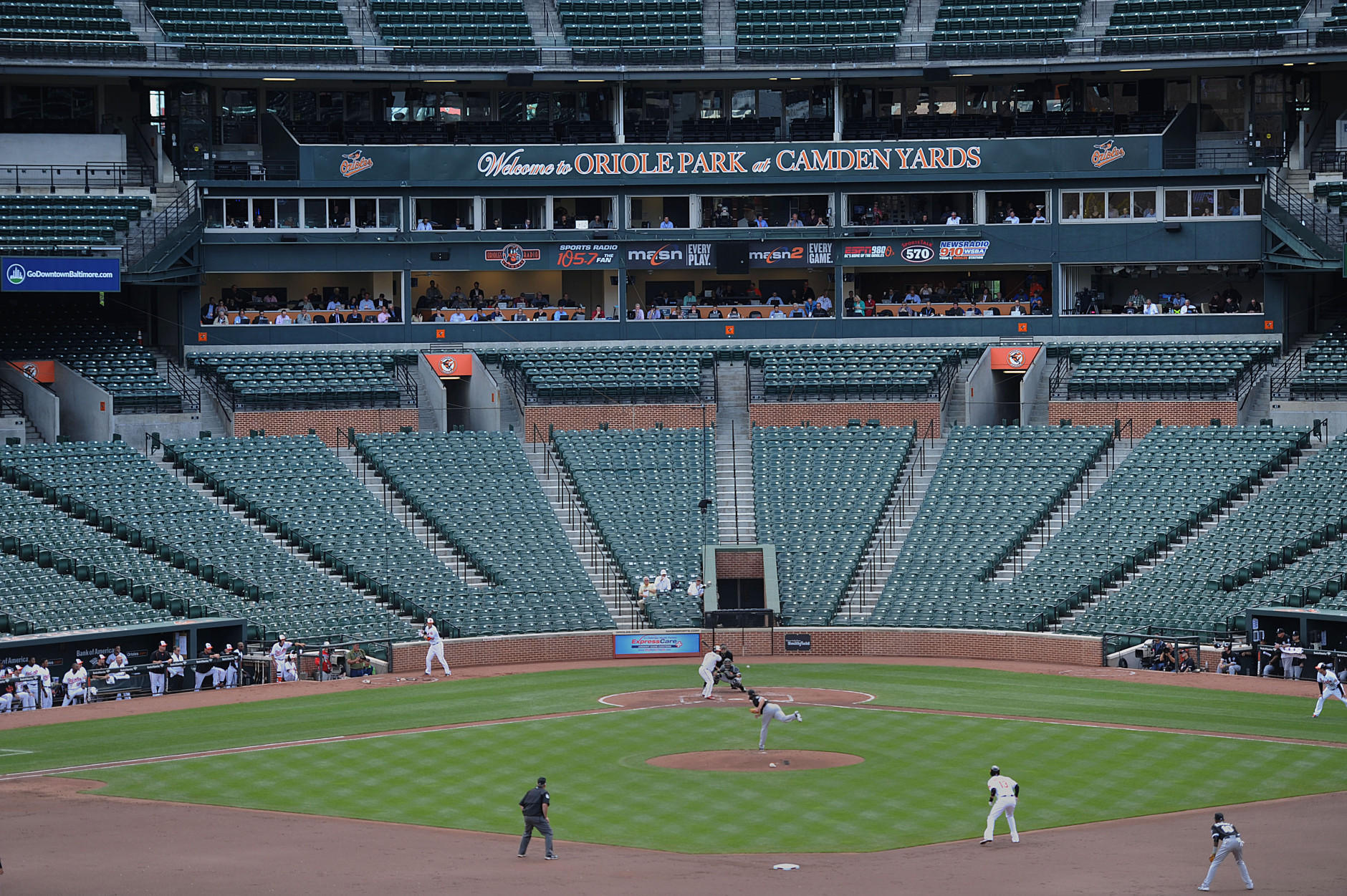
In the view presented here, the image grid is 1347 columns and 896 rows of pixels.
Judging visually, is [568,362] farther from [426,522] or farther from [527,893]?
[527,893]

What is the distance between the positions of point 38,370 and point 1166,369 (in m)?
39.3

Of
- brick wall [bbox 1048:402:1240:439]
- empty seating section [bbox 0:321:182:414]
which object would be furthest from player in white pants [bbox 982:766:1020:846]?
empty seating section [bbox 0:321:182:414]

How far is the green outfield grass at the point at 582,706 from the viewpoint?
3519 centimetres

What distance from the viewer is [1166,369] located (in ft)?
196

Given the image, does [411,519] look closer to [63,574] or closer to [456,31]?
[63,574]

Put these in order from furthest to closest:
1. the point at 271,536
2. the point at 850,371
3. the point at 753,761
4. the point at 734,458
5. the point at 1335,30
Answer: the point at 850,371 → the point at 1335,30 → the point at 734,458 → the point at 271,536 → the point at 753,761

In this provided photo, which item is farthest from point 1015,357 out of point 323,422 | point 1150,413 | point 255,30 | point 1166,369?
point 255,30

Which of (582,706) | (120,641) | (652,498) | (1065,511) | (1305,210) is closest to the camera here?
(582,706)

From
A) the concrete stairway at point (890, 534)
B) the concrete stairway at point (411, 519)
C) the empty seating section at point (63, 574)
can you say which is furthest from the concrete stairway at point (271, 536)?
the concrete stairway at point (890, 534)

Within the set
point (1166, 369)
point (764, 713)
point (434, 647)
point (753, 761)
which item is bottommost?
point (753, 761)

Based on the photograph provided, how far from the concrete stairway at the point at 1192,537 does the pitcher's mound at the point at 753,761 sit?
17042 mm

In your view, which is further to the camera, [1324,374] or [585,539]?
[1324,374]

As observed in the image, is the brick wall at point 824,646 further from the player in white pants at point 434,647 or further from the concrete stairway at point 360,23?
the concrete stairway at point 360,23

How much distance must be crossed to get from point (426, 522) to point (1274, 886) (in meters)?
34.9
